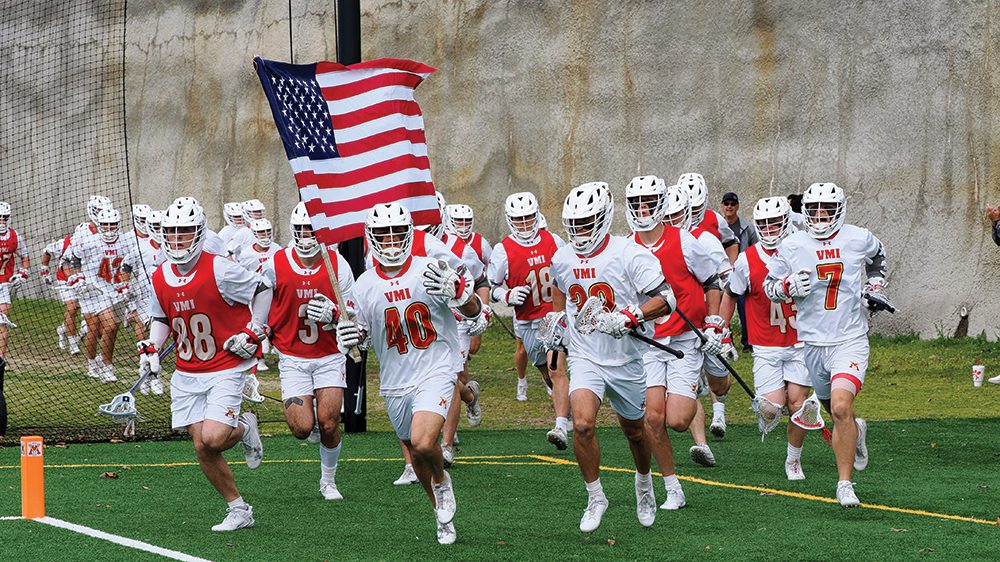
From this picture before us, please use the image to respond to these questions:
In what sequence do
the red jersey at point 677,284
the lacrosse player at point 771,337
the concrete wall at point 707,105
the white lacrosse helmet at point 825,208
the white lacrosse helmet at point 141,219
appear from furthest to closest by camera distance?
the concrete wall at point 707,105, the white lacrosse helmet at point 141,219, the lacrosse player at point 771,337, the red jersey at point 677,284, the white lacrosse helmet at point 825,208

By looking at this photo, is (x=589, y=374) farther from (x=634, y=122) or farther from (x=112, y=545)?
(x=634, y=122)

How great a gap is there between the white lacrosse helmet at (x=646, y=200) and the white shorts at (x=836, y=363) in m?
1.40

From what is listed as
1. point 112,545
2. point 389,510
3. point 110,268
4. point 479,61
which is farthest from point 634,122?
point 112,545

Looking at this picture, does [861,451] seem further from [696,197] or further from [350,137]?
A: [350,137]

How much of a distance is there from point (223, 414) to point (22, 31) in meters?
21.3

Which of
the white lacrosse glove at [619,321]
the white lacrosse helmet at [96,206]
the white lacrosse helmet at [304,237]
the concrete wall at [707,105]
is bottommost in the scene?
the white lacrosse glove at [619,321]

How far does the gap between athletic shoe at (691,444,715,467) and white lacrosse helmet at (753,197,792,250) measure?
1624 millimetres

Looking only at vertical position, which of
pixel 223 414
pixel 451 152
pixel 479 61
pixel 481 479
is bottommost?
pixel 481 479

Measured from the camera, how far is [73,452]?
12.3 metres

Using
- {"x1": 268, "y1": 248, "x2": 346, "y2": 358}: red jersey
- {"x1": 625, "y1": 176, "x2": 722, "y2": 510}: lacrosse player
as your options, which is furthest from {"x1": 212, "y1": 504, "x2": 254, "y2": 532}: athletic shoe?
{"x1": 625, "y1": 176, "x2": 722, "y2": 510}: lacrosse player

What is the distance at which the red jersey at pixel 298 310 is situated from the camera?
10.1 meters

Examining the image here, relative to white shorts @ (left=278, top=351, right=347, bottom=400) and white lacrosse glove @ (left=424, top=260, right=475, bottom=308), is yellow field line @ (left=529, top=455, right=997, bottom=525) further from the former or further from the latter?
white lacrosse glove @ (left=424, top=260, right=475, bottom=308)

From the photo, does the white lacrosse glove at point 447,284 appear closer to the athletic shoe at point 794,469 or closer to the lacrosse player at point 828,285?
the lacrosse player at point 828,285

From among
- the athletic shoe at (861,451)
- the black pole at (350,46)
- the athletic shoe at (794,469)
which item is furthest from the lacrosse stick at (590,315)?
the black pole at (350,46)
